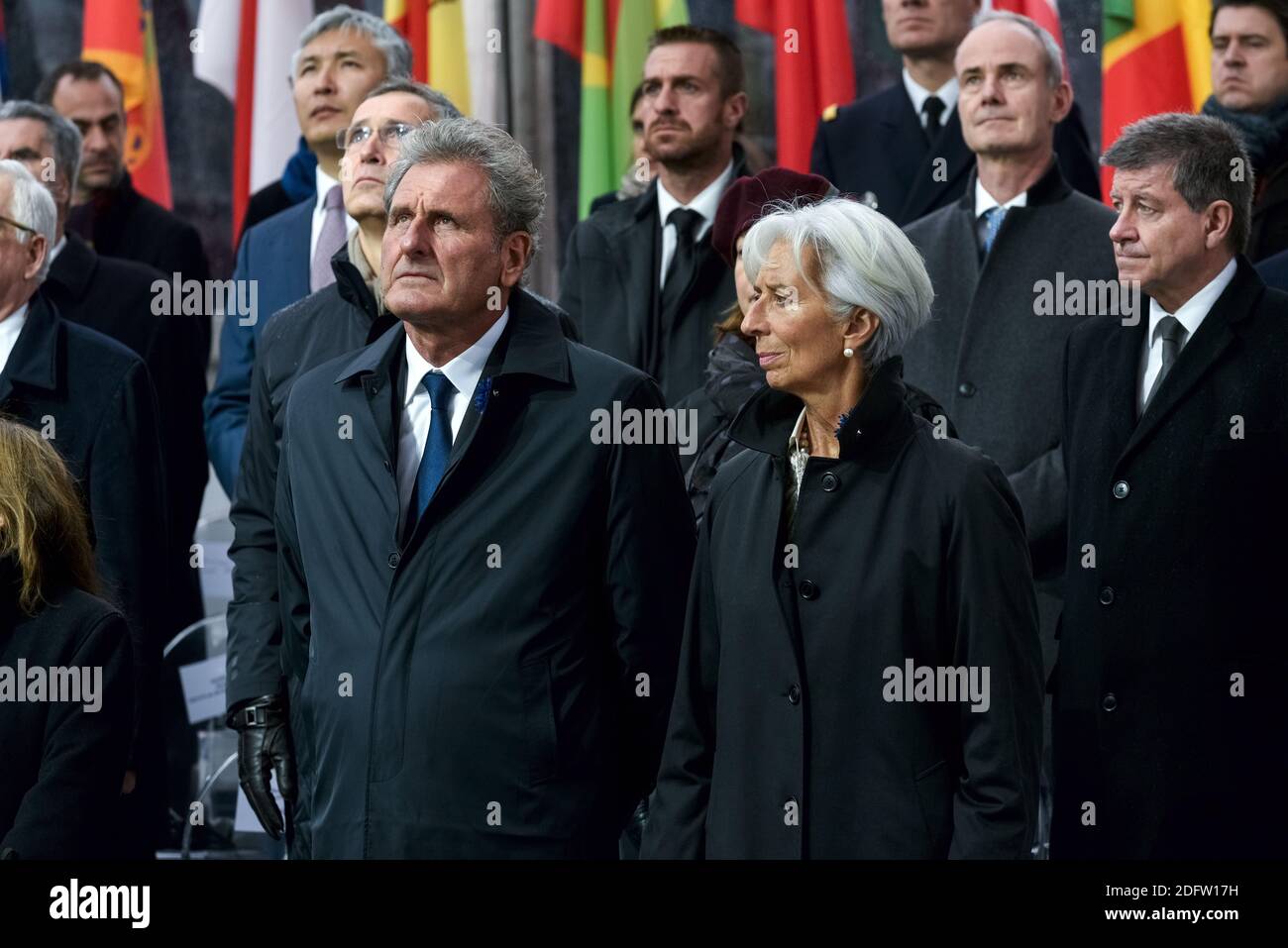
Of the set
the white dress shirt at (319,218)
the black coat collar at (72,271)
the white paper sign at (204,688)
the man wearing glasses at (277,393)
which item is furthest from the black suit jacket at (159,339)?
the man wearing glasses at (277,393)

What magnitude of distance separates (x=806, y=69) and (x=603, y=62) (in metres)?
0.77

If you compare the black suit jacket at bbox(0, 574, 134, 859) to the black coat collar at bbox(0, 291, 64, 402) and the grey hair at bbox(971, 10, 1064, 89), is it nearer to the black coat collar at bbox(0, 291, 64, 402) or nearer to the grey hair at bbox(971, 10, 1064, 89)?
the black coat collar at bbox(0, 291, 64, 402)

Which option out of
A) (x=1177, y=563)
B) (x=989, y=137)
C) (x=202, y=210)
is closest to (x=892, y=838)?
(x=1177, y=563)

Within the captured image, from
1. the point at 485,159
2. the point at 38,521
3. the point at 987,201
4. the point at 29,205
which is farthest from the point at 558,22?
the point at 38,521

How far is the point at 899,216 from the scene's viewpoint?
19.4 feet

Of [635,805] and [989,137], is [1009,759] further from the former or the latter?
[989,137]

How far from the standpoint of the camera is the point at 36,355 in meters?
4.69

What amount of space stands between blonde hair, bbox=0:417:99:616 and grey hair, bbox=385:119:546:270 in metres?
0.83

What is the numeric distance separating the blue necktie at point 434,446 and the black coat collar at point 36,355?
132 cm

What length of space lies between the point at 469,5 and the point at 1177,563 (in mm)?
4125

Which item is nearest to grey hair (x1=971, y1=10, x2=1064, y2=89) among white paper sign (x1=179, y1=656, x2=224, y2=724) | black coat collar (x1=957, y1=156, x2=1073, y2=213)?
black coat collar (x1=957, y1=156, x2=1073, y2=213)

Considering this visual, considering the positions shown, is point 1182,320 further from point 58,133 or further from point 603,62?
point 603,62

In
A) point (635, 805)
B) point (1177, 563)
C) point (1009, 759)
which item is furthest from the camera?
point (1177, 563)

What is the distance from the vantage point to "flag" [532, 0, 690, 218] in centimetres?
729
